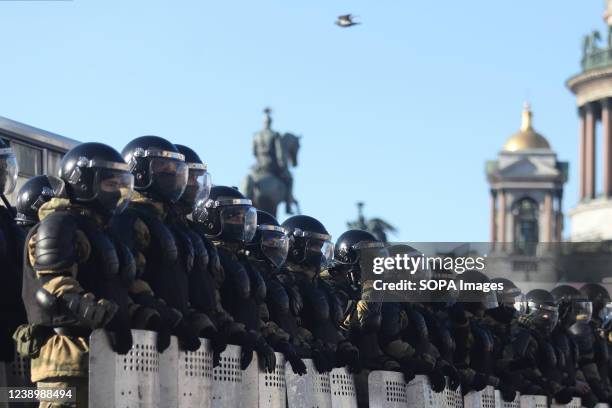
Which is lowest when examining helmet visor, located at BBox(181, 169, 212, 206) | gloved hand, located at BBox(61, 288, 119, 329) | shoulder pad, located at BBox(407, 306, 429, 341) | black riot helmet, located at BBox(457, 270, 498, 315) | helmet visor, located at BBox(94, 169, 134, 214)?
gloved hand, located at BBox(61, 288, 119, 329)

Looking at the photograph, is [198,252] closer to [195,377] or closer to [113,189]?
[195,377]

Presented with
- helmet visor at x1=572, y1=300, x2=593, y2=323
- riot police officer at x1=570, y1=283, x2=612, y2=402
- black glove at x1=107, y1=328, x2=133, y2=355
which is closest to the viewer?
black glove at x1=107, y1=328, x2=133, y2=355

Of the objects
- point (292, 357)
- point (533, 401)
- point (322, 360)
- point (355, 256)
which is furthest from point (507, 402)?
point (292, 357)

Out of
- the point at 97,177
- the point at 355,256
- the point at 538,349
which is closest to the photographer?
the point at 97,177

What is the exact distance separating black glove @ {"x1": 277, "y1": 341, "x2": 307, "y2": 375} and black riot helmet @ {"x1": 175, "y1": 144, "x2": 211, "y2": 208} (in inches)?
53.8

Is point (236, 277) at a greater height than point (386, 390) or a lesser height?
greater

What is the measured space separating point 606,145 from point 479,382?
99597 millimetres

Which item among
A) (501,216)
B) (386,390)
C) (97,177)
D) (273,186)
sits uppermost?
(501,216)

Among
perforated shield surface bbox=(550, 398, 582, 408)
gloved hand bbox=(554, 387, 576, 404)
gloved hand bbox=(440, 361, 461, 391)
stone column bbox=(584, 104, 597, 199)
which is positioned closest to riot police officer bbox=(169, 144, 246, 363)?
gloved hand bbox=(440, 361, 461, 391)

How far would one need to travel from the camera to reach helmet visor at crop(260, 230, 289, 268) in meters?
17.9

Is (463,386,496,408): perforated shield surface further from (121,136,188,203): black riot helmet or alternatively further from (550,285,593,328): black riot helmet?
(121,136,188,203): black riot helmet

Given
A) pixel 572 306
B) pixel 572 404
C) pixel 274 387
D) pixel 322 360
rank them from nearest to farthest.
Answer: pixel 274 387, pixel 322 360, pixel 572 404, pixel 572 306

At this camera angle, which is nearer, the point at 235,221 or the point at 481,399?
the point at 235,221

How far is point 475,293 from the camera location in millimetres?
Result: 23094
